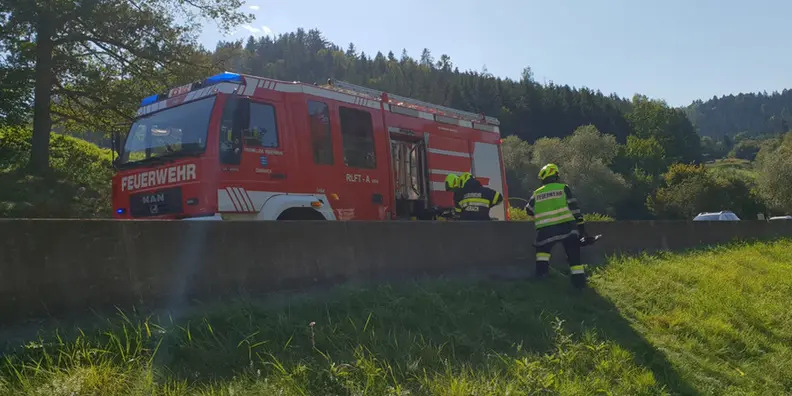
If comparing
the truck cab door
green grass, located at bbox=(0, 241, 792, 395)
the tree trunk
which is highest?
the tree trunk

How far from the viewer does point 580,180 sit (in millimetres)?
66875

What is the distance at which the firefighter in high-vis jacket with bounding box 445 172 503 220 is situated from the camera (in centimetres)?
980

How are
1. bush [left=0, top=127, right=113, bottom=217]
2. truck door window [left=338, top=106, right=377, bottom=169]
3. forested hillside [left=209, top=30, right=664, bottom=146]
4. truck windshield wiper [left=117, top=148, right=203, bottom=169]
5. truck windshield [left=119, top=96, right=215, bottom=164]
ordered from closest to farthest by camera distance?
truck windshield wiper [left=117, top=148, right=203, bottom=169] < truck windshield [left=119, top=96, right=215, bottom=164] < truck door window [left=338, top=106, right=377, bottom=169] < bush [left=0, top=127, right=113, bottom=217] < forested hillside [left=209, top=30, right=664, bottom=146]

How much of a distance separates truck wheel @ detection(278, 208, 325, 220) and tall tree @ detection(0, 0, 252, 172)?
1108 cm

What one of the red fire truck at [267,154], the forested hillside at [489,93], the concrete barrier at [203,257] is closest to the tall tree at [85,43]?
the red fire truck at [267,154]

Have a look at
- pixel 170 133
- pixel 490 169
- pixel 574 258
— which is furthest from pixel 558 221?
pixel 170 133

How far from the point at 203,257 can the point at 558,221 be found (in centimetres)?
473

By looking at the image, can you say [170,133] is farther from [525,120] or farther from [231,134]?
[525,120]

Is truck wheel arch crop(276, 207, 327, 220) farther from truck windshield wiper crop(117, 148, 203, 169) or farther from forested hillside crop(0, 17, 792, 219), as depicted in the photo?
forested hillside crop(0, 17, 792, 219)

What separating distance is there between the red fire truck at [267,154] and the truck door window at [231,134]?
0.01 m

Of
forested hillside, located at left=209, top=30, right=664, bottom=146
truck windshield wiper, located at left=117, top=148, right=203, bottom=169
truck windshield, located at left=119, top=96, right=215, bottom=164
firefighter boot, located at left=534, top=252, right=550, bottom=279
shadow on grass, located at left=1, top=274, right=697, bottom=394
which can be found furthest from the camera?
forested hillside, located at left=209, top=30, right=664, bottom=146

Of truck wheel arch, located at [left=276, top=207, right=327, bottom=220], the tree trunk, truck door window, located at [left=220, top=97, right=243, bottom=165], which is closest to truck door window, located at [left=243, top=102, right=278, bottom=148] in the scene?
truck door window, located at [left=220, top=97, right=243, bottom=165]

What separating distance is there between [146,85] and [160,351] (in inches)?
640

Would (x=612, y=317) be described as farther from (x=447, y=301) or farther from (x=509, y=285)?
(x=447, y=301)
